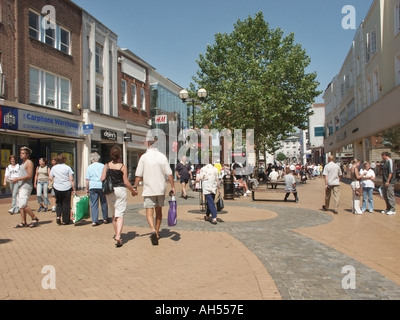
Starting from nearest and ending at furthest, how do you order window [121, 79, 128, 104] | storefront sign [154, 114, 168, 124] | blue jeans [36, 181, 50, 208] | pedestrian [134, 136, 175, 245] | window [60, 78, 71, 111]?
1. pedestrian [134, 136, 175, 245]
2. blue jeans [36, 181, 50, 208]
3. window [60, 78, 71, 111]
4. window [121, 79, 128, 104]
5. storefront sign [154, 114, 168, 124]

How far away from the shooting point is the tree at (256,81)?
22.9m

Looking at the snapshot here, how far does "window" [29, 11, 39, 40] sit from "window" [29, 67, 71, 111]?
1.85 m

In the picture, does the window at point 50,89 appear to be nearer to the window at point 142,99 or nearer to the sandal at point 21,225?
the window at point 142,99

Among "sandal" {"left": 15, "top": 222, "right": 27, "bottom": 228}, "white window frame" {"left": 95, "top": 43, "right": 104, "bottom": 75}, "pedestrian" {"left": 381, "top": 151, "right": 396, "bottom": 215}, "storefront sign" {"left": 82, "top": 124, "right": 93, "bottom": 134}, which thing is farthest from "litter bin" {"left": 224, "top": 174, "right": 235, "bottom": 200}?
"white window frame" {"left": 95, "top": 43, "right": 104, "bottom": 75}

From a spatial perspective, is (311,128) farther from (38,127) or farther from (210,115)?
(38,127)

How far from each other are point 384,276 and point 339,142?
36974mm

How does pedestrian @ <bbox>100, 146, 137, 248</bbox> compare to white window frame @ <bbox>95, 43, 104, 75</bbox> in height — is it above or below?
below

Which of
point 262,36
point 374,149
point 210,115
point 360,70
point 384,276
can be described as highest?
point 262,36

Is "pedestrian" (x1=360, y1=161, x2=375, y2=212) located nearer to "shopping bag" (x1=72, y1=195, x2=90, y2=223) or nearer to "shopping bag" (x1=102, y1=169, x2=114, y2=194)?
"shopping bag" (x1=102, y1=169, x2=114, y2=194)

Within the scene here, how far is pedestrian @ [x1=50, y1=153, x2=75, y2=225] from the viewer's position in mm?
8086

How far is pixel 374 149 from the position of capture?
2234 cm

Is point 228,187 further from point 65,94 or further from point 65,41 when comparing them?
point 65,41
